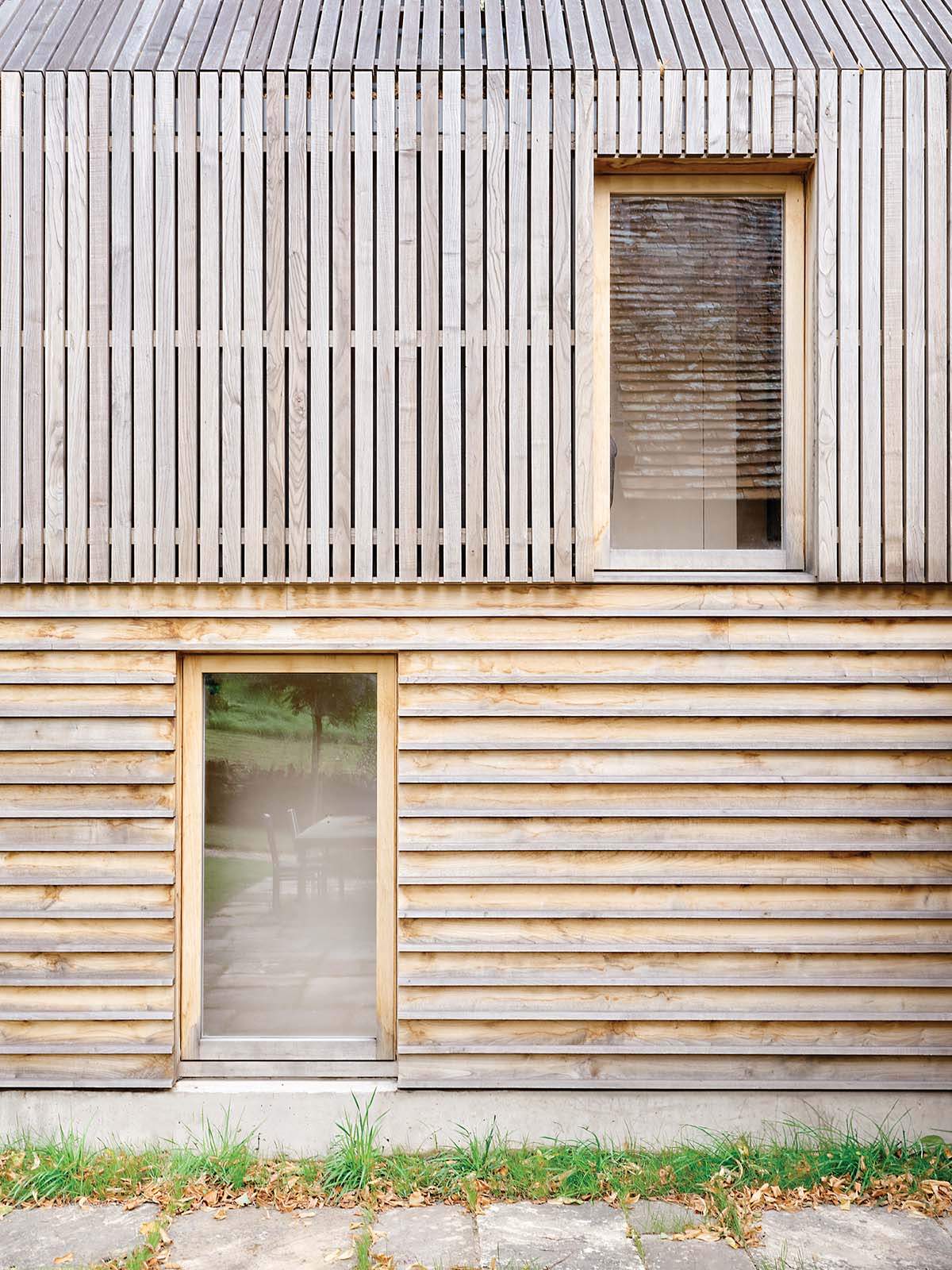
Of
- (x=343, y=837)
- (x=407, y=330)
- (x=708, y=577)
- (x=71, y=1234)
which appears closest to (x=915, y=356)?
(x=708, y=577)

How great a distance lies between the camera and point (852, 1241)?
3887 millimetres

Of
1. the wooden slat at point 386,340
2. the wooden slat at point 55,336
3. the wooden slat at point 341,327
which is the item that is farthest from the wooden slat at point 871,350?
the wooden slat at point 55,336

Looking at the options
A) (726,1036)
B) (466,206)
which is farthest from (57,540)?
(726,1036)

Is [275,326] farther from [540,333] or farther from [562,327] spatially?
[562,327]

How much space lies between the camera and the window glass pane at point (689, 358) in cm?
476

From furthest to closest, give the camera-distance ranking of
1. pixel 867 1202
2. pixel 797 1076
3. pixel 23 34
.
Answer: pixel 23 34
pixel 797 1076
pixel 867 1202

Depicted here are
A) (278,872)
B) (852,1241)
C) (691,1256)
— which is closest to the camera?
(691,1256)

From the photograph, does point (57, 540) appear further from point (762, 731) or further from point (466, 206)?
point (762, 731)

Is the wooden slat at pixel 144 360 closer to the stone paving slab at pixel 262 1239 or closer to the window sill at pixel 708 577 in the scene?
the window sill at pixel 708 577

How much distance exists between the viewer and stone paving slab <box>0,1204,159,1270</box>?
3789mm

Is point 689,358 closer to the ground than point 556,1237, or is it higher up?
higher up

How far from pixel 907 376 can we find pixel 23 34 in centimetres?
474

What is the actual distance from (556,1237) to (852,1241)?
1199 millimetres

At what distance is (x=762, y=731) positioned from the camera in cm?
463
